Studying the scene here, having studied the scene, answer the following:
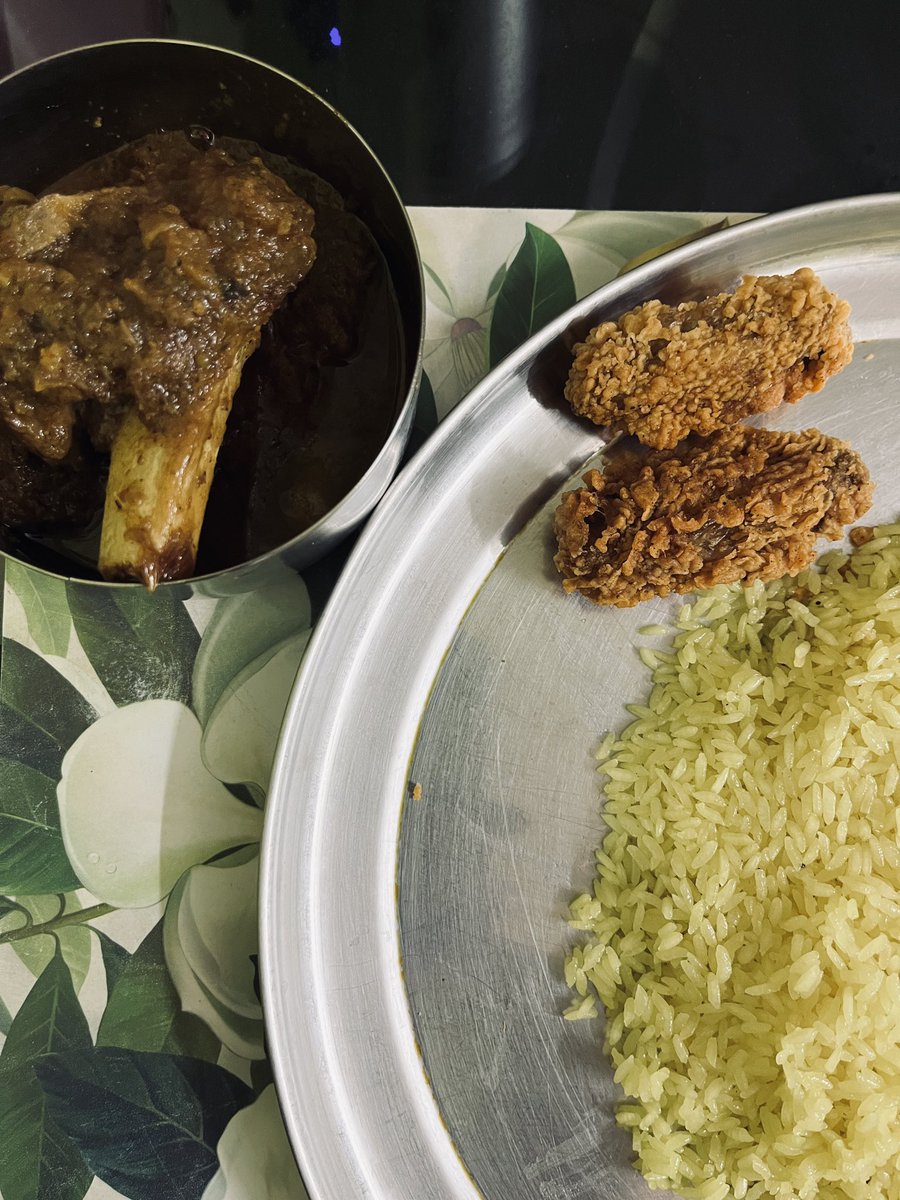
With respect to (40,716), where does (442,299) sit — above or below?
above

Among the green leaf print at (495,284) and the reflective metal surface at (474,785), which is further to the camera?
the green leaf print at (495,284)

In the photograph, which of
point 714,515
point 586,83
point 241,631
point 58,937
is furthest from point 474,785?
point 586,83

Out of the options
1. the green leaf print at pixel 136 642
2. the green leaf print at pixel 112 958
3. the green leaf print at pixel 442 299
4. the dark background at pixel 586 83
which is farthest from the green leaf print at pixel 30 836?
the dark background at pixel 586 83

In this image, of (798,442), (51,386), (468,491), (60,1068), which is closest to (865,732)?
(798,442)

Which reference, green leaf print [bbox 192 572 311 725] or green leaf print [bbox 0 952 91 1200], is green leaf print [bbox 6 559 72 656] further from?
green leaf print [bbox 0 952 91 1200]

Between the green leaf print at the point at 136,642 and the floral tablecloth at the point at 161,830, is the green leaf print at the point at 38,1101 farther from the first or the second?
the green leaf print at the point at 136,642

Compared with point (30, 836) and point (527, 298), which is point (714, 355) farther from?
point (30, 836)
